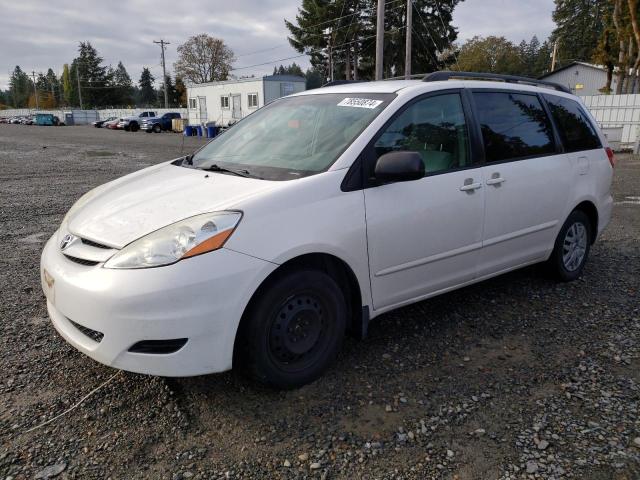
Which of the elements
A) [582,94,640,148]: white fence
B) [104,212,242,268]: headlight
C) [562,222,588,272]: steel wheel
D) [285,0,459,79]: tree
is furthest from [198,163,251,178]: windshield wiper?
[285,0,459,79]: tree

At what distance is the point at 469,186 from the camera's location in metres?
3.52

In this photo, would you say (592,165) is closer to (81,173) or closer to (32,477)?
(32,477)

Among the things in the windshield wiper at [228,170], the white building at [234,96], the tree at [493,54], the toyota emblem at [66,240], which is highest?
the tree at [493,54]

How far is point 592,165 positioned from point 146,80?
119971mm

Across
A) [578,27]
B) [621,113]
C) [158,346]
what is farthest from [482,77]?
[578,27]

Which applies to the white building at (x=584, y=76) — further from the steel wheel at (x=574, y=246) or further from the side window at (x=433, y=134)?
the side window at (x=433, y=134)

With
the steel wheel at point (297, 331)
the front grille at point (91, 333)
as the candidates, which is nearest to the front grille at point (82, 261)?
the front grille at point (91, 333)

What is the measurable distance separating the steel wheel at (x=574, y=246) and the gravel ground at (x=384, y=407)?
564 millimetres

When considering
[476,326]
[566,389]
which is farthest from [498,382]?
[476,326]

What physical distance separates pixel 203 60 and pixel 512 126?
245ft

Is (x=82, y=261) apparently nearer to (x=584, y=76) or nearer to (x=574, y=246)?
(x=574, y=246)

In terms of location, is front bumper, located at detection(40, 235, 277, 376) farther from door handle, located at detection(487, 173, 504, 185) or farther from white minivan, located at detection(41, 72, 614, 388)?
door handle, located at detection(487, 173, 504, 185)

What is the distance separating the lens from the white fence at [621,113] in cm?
1886

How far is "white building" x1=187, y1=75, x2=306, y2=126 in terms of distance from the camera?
3109cm
